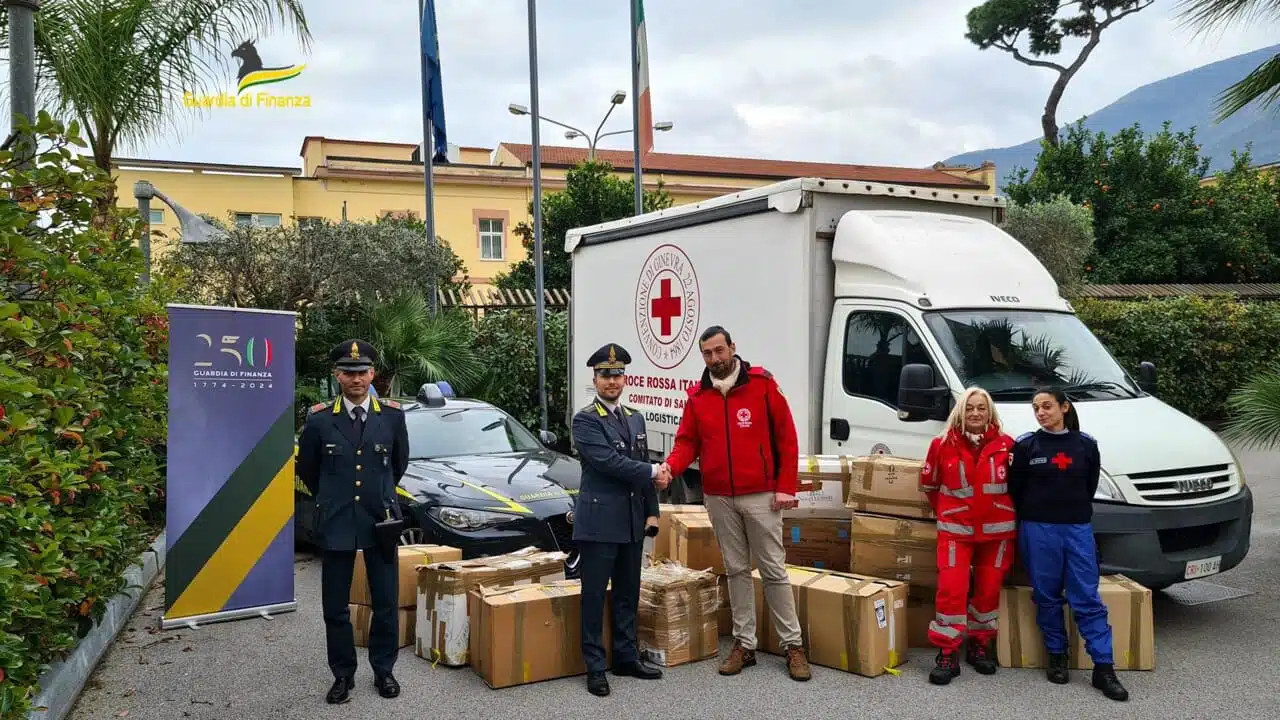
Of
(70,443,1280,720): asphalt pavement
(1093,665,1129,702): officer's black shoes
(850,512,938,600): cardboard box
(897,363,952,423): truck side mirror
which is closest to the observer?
(70,443,1280,720): asphalt pavement

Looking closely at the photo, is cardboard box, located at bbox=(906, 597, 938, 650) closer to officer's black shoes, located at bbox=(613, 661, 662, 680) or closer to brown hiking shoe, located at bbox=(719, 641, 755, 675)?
brown hiking shoe, located at bbox=(719, 641, 755, 675)

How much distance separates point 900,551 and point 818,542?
2.44ft

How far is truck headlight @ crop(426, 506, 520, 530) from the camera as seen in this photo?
24.5 ft

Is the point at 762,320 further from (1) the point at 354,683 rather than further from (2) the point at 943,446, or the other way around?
(1) the point at 354,683

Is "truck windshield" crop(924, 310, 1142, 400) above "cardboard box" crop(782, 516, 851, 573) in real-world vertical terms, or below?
above

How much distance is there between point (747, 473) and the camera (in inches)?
222

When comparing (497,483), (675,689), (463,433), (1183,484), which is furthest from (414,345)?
(1183,484)

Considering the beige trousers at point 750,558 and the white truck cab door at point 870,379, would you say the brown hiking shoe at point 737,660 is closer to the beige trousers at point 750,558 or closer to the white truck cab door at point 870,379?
the beige trousers at point 750,558

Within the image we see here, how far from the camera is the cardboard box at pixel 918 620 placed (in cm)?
624

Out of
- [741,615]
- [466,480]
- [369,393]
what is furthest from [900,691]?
[466,480]

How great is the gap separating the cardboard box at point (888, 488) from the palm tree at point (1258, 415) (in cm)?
360

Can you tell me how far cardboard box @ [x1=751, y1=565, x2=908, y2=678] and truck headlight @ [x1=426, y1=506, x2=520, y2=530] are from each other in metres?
2.23

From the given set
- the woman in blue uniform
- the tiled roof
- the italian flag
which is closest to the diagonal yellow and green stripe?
the woman in blue uniform

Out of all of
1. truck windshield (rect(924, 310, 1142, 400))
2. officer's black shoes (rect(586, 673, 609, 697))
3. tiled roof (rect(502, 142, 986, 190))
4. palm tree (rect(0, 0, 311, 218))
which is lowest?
officer's black shoes (rect(586, 673, 609, 697))
